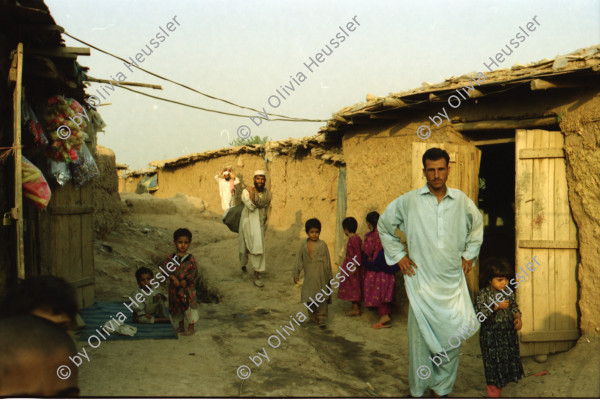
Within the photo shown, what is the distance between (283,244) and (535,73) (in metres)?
6.81

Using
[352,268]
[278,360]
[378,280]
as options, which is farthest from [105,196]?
[278,360]

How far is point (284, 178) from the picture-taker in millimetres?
11039

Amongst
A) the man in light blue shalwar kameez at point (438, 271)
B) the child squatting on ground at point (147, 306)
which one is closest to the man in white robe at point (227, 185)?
the child squatting on ground at point (147, 306)

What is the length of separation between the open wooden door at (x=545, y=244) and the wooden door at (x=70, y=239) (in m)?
5.12

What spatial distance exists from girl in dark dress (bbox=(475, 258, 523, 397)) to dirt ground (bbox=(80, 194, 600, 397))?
560mm

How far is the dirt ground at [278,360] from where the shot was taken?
3951mm

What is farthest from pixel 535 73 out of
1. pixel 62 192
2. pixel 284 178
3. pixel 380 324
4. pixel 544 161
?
pixel 284 178

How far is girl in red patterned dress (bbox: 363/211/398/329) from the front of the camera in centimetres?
626

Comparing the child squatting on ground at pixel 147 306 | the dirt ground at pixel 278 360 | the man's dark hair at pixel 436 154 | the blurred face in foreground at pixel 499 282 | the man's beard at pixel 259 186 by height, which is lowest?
the dirt ground at pixel 278 360

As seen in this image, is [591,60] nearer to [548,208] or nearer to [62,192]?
[548,208]

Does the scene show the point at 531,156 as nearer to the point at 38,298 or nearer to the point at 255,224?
the point at 38,298

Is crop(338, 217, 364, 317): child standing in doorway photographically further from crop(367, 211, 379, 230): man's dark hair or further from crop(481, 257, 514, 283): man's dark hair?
crop(481, 257, 514, 283): man's dark hair

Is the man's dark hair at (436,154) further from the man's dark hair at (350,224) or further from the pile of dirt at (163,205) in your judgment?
the pile of dirt at (163,205)

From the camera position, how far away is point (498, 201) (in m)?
10.4
